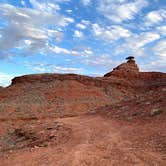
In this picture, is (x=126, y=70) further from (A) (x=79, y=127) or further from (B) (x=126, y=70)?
(A) (x=79, y=127)

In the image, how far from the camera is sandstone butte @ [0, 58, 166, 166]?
10508 millimetres

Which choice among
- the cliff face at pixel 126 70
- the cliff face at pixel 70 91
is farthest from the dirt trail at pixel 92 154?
the cliff face at pixel 126 70

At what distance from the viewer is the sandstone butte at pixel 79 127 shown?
34.5 ft

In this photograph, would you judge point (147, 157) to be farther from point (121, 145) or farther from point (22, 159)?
point (22, 159)

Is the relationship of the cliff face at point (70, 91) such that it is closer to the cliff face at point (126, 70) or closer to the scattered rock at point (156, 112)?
the cliff face at point (126, 70)

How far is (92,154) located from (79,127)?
5.89 meters

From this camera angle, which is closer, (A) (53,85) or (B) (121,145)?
(B) (121,145)

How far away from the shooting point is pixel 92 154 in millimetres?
10500

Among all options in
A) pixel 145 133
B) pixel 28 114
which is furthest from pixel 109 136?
pixel 28 114

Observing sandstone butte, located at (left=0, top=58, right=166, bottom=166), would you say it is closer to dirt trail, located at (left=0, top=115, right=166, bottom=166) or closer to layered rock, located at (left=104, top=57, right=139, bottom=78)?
dirt trail, located at (left=0, top=115, right=166, bottom=166)

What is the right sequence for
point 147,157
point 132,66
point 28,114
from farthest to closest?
point 132,66, point 28,114, point 147,157

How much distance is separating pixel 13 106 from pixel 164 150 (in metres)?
20.8

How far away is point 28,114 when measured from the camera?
26938 millimetres

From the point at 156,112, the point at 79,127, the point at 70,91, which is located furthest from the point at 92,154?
the point at 70,91
